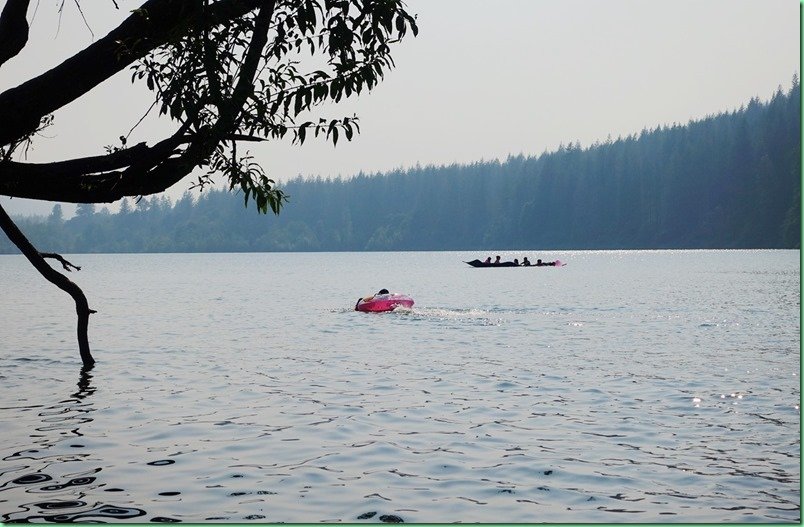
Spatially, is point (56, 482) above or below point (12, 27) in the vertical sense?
below

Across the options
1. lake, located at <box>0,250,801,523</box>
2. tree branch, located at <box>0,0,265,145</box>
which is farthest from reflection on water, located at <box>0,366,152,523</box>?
tree branch, located at <box>0,0,265,145</box>

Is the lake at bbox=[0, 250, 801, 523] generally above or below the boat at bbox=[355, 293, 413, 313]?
below

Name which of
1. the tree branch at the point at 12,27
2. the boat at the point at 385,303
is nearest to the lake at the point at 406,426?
the tree branch at the point at 12,27

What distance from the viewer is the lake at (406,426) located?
11.4 m

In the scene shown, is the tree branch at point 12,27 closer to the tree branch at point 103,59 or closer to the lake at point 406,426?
the tree branch at point 103,59

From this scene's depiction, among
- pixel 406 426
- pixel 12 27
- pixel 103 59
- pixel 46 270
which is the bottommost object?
pixel 406 426

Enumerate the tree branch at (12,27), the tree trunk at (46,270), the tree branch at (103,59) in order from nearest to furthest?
the tree branch at (103,59) → the tree branch at (12,27) → the tree trunk at (46,270)

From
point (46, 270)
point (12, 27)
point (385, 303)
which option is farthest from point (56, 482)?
point (385, 303)

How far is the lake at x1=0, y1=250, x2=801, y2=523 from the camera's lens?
1138 cm

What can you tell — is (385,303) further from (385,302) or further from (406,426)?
(406,426)

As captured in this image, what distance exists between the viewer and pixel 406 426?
16438mm

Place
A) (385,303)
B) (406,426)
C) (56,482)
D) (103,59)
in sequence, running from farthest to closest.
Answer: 1. (385,303)
2. (406,426)
3. (56,482)
4. (103,59)

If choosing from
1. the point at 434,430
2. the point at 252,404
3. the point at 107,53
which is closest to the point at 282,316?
the point at 252,404

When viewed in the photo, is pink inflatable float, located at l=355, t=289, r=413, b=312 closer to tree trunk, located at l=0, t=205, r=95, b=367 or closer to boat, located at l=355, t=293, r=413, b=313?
boat, located at l=355, t=293, r=413, b=313
